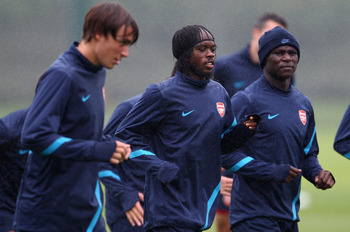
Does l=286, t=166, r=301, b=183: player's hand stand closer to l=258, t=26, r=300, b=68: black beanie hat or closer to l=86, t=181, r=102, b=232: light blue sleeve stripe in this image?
l=258, t=26, r=300, b=68: black beanie hat

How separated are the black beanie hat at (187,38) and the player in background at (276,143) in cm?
66

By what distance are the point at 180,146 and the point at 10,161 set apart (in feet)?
4.01

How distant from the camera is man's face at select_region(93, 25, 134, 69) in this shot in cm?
409

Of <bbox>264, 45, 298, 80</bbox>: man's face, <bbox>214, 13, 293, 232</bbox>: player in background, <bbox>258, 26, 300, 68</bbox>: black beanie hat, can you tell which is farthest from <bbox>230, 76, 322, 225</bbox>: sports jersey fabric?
<bbox>214, 13, 293, 232</bbox>: player in background

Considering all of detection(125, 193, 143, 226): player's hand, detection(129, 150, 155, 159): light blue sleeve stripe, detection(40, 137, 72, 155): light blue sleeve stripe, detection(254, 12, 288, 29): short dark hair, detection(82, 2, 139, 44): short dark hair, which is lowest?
detection(125, 193, 143, 226): player's hand

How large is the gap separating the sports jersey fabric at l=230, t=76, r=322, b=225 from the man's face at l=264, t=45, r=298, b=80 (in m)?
0.11

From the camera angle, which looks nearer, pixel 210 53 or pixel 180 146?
pixel 180 146

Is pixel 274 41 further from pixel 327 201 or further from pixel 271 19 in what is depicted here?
pixel 327 201

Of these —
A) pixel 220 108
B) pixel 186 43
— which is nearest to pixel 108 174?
pixel 220 108

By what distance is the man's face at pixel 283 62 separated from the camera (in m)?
5.46

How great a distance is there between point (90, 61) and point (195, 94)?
1025 millimetres

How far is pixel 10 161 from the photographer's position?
5.30 meters

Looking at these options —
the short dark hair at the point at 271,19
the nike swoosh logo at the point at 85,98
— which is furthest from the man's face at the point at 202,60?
the short dark hair at the point at 271,19

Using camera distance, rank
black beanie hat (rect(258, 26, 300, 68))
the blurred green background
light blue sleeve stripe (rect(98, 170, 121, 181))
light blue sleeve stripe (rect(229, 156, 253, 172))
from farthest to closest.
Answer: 1. the blurred green background
2. light blue sleeve stripe (rect(98, 170, 121, 181))
3. black beanie hat (rect(258, 26, 300, 68))
4. light blue sleeve stripe (rect(229, 156, 253, 172))
